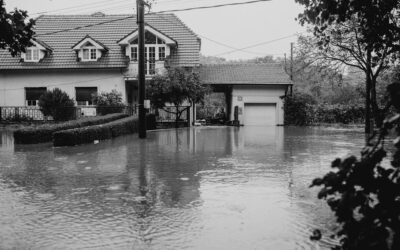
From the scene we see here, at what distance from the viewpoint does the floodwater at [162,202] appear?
18.5 ft

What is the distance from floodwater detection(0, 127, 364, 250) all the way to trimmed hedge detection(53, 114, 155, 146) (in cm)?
320

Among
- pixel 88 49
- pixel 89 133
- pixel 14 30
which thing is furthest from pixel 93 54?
pixel 14 30

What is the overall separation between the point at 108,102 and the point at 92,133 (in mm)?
13419

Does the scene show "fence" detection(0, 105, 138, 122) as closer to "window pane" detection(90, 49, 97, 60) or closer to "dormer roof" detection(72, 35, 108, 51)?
"window pane" detection(90, 49, 97, 60)

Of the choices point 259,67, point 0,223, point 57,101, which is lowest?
point 0,223

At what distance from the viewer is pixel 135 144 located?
60.1 feet

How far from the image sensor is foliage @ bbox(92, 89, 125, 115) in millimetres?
31375

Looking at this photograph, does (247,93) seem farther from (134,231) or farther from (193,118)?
(134,231)

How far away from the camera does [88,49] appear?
3450 cm

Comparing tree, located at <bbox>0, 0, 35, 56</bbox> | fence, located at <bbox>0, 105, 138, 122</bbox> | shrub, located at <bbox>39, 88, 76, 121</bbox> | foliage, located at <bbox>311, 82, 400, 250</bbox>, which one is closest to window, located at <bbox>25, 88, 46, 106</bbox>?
fence, located at <bbox>0, 105, 138, 122</bbox>

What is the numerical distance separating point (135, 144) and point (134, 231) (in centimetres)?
1250

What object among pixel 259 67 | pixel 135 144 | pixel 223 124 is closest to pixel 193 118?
pixel 223 124

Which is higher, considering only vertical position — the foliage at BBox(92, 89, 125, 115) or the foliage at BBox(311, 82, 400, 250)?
the foliage at BBox(92, 89, 125, 115)

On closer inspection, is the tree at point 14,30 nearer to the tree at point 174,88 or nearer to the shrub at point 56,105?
the tree at point 174,88
